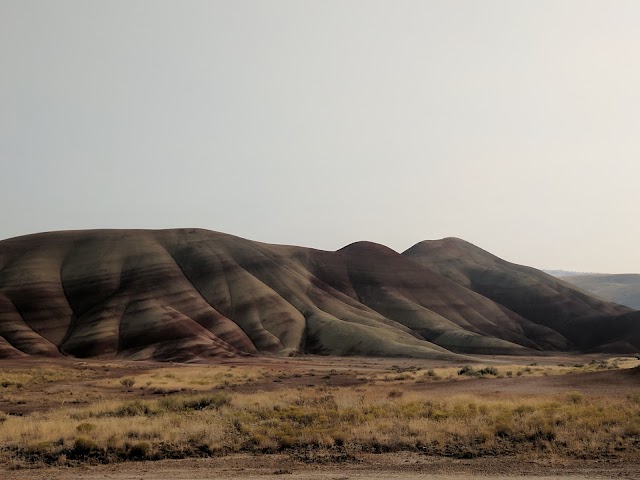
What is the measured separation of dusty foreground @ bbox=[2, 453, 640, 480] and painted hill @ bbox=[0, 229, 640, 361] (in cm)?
7504

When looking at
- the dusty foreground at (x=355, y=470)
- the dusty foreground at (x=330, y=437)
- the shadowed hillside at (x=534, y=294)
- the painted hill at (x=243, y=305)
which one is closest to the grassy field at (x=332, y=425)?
the dusty foreground at (x=330, y=437)

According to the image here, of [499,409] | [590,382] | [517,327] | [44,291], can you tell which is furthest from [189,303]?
[499,409]

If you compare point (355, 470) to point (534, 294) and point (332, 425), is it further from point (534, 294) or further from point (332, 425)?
point (534, 294)

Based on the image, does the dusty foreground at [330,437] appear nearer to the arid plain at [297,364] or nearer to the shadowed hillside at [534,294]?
the arid plain at [297,364]

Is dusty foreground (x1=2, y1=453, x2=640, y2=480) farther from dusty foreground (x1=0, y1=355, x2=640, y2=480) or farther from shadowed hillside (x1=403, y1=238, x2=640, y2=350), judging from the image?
shadowed hillside (x1=403, y1=238, x2=640, y2=350)

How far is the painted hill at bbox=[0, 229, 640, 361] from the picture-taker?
103 metres

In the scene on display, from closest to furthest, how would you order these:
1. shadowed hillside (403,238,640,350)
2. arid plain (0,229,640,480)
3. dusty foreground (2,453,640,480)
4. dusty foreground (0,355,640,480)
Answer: dusty foreground (2,453,640,480)
dusty foreground (0,355,640,480)
arid plain (0,229,640,480)
shadowed hillside (403,238,640,350)

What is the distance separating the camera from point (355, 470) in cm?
1856

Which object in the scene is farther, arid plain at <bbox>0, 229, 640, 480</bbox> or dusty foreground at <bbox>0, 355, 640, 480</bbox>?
arid plain at <bbox>0, 229, 640, 480</bbox>

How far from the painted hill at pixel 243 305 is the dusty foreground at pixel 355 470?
2954 inches

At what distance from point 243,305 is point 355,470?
102m

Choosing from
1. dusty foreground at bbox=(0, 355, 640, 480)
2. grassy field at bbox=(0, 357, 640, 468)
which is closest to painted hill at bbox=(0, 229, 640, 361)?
grassy field at bbox=(0, 357, 640, 468)

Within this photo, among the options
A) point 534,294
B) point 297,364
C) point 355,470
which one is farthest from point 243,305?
point 355,470

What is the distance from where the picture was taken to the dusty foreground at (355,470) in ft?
57.7
